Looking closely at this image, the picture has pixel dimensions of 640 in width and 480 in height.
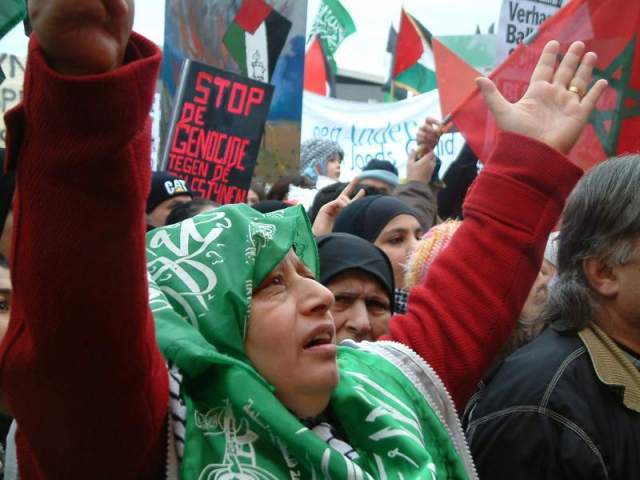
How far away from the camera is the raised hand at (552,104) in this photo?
2014 mm

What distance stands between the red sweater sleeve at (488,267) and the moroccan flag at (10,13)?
127cm

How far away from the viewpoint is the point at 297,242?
1.76m

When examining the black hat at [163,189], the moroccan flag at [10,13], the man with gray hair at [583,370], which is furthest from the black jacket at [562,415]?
the black hat at [163,189]

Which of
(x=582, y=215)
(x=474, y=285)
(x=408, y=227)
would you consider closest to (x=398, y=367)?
(x=474, y=285)

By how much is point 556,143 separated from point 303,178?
13.0 ft

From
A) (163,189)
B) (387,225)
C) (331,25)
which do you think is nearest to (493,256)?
(387,225)

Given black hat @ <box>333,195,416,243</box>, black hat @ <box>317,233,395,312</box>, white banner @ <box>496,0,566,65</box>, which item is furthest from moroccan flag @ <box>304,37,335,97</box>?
black hat @ <box>317,233,395,312</box>

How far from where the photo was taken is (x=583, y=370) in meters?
2.16

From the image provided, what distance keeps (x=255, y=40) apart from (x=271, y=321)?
412 cm

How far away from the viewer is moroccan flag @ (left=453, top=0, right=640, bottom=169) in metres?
3.76

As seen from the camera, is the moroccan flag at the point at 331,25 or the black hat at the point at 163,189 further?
the moroccan flag at the point at 331,25

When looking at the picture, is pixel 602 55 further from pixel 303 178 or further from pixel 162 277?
pixel 162 277

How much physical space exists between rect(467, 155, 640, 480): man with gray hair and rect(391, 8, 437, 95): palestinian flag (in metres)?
8.57

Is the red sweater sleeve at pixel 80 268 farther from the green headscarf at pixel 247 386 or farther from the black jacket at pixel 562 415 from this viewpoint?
the black jacket at pixel 562 415
